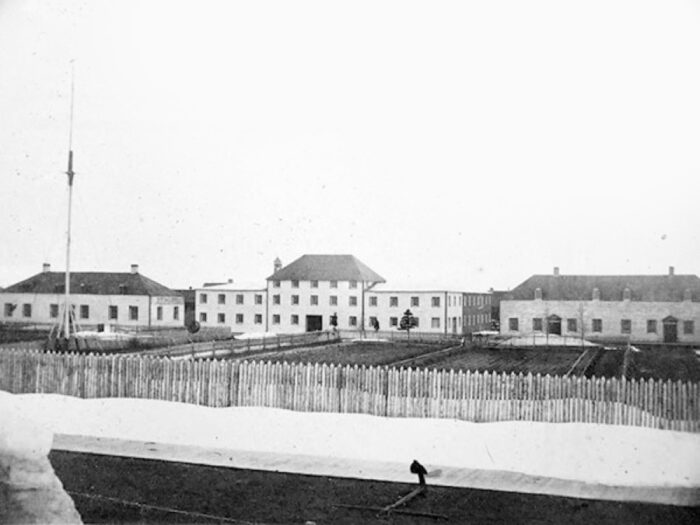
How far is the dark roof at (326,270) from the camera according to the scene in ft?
88.0

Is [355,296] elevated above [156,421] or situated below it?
above

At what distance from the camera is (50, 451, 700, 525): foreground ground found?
30.1ft

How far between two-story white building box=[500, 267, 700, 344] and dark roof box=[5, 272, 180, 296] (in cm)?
1677

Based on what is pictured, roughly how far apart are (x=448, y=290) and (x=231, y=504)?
29087 millimetres

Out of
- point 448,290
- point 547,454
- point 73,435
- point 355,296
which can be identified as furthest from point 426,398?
point 448,290

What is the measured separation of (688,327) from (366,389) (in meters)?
19.8

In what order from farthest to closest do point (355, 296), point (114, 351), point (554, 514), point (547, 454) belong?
point (355, 296) < point (114, 351) < point (547, 454) < point (554, 514)

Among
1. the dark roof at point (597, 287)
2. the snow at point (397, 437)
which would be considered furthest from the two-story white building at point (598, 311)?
the snow at point (397, 437)

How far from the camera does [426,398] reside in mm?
14750

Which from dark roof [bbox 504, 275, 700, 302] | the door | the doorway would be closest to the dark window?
the door

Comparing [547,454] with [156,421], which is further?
[156,421]

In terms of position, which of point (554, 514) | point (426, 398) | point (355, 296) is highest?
point (355, 296)

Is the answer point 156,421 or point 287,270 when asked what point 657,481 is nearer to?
point 156,421

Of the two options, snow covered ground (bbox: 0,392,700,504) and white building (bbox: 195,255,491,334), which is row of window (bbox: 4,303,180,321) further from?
snow covered ground (bbox: 0,392,700,504)
